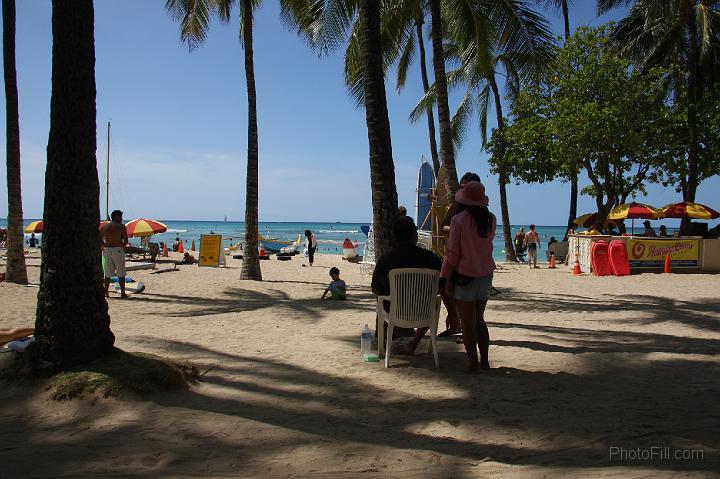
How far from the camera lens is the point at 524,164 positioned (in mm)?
22094

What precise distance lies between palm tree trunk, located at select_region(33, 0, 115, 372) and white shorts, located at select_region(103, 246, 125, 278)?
5.37 m

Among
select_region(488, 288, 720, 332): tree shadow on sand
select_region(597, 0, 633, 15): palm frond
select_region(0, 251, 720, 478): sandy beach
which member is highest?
select_region(597, 0, 633, 15): palm frond

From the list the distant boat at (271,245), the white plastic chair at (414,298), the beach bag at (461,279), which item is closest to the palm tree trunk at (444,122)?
the white plastic chair at (414,298)

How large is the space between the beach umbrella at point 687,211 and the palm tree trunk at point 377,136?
14.4 metres

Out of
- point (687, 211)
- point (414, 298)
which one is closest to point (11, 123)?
point (414, 298)

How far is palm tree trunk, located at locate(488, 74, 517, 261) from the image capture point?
2257 centimetres

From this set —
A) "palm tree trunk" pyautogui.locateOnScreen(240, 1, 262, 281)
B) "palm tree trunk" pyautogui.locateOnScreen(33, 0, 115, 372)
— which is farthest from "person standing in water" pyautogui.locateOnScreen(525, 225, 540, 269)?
"palm tree trunk" pyautogui.locateOnScreen(33, 0, 115, 372)

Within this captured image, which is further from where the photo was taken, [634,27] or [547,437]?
[634,27]

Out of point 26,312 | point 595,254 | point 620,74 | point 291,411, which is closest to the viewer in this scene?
point 291,411

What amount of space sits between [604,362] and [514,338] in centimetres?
131

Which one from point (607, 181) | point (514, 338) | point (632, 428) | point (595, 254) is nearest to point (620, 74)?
point (607, 181)

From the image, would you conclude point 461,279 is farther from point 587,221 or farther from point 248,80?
point 587,221

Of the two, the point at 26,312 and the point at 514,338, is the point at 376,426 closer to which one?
the point at 514,338

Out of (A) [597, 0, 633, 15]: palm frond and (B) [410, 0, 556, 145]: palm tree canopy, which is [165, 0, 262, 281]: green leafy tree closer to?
(B) [410, 0, 556, 145]: palm tree canopy
